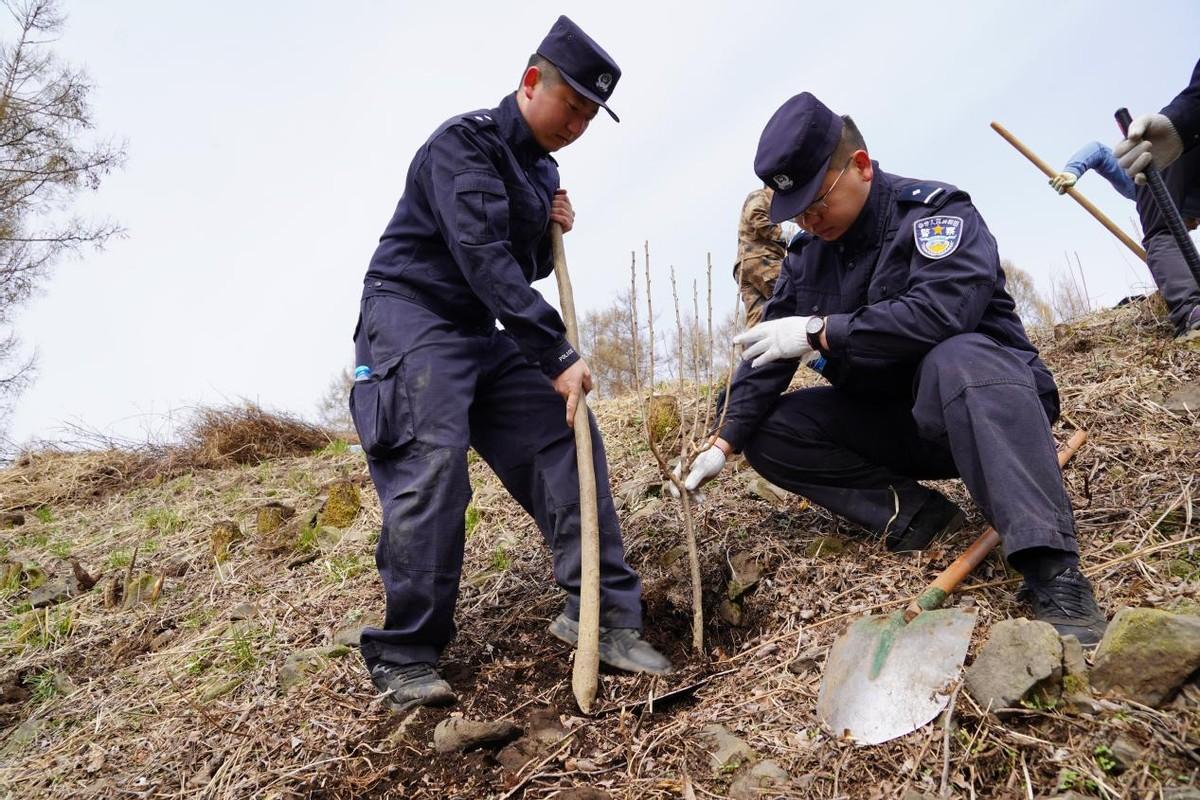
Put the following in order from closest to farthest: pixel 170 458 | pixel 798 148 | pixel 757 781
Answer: pixel 757 781 → pixel 798 148 → pixel 170 458

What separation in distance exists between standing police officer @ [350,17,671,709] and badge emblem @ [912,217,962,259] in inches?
47.3

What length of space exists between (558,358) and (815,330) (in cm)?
90

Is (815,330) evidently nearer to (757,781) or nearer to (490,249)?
(490,249)

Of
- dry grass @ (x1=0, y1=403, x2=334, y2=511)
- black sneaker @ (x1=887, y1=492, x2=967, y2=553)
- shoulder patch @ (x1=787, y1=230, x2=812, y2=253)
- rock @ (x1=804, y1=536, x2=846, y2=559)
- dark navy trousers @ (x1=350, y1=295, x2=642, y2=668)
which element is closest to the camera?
dark navy trousers @ (x1=350, y1=295, x2=642, y2=668)

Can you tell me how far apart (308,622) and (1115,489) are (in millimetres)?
3385

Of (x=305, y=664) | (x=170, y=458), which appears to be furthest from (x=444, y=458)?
(x=170, y=458)

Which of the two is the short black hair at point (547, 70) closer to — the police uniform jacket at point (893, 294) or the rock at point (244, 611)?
the police uniform jacket at point (893, 294)

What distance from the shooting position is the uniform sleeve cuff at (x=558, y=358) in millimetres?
2611

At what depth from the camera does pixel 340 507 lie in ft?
16.1

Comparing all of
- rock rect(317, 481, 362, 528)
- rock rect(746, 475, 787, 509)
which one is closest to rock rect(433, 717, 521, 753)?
rock rect(746, 475, 787, 509)

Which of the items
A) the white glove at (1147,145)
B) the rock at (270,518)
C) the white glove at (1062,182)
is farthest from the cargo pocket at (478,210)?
the white glove at (1062,182)

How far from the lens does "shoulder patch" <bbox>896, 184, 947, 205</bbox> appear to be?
264cm

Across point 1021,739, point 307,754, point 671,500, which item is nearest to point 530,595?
point 671,500

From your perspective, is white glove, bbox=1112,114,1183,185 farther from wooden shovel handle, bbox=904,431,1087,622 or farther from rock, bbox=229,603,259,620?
rock, bbox=229,603,259,620
